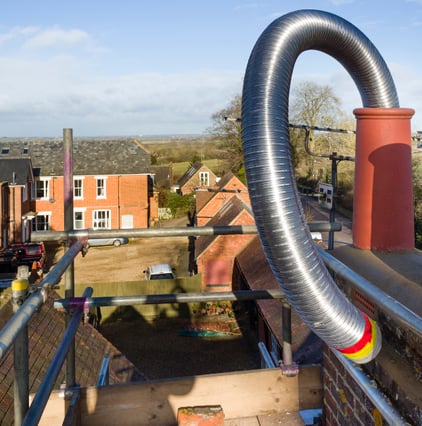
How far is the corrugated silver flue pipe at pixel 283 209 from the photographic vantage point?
2.13m

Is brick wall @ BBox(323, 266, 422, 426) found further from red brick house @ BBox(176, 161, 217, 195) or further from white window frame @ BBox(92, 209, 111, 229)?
red brick house @ BBox(176, 161, 217, 195)

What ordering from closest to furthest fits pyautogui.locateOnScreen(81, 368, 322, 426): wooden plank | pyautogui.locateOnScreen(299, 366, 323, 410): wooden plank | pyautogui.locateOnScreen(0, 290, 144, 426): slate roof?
1. pyautogui.locateOnScreen(81, 368, 322, 426): wooden plank
2. pyautogui.locateOnScreen(299, 366, 323, 410): wooden plank
3. pyautogui.locateOnScreen(0, 290, 144, 426): slate roof

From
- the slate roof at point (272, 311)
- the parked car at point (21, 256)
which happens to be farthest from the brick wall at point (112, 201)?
the slate roof at point (272, 311)

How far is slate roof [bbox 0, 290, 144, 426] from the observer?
6.92m

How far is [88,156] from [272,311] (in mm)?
25220

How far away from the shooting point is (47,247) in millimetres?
31656

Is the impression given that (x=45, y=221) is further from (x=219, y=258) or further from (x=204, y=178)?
(x=204, y=178)

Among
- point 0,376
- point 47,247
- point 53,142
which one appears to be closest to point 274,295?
point 0,376

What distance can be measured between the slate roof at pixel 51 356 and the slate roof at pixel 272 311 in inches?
130

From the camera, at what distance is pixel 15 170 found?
29.7 metres

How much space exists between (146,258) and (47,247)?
22.4 ft

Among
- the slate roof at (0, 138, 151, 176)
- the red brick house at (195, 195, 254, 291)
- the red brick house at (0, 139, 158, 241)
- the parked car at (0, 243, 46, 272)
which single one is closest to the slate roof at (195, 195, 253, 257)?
the red brick house at (195, 195, 254, 291)

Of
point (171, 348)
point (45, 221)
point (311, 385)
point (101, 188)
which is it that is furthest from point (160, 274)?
point (311, 385)

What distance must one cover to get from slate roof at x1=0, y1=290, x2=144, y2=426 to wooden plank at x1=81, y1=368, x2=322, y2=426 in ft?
11.0
